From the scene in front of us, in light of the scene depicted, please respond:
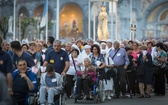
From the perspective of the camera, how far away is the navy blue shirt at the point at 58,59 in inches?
508

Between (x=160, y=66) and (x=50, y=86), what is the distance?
8.02 m

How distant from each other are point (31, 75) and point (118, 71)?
8.42 metres

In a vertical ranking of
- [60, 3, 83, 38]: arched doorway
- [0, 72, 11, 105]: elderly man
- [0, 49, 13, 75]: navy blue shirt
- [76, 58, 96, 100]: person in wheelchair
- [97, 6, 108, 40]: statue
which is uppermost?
[60, 3, 83, 38]: arched doorway

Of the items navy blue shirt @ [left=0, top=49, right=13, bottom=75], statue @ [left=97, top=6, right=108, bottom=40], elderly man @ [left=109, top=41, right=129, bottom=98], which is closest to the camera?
navy blue shirt @ [left=0, top=49, right=13, bottom=75]

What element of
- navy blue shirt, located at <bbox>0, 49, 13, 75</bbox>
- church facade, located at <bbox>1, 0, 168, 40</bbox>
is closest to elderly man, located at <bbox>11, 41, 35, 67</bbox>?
navy blue shirt, located at <bbox>0, 49, 13, 75</bbox>

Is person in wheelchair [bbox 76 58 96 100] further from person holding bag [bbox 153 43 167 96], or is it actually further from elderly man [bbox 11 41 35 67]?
elderly man [bbox 11 41 35 67]

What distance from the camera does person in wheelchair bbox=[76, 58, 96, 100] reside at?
1493 centimetres

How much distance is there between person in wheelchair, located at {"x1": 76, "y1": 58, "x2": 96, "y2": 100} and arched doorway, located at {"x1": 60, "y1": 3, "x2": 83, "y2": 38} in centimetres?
5345

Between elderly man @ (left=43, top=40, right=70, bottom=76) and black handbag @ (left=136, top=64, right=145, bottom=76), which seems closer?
elderly man @ (left=43, top=40, right=70, bottom=76)

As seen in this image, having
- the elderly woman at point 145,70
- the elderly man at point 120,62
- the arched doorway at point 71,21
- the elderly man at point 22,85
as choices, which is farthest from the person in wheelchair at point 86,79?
the arched doorway at point 71,21

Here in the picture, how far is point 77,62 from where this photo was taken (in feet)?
53.0

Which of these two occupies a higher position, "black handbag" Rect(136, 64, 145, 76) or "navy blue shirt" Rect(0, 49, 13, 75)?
"navy blue shirt" Rect(0, 49, 13, 75)

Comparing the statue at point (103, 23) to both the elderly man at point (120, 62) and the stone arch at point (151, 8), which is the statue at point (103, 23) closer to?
the stone arch at point (151, 8)

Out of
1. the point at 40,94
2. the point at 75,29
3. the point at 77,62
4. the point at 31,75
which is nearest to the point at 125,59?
the point at 77,62
